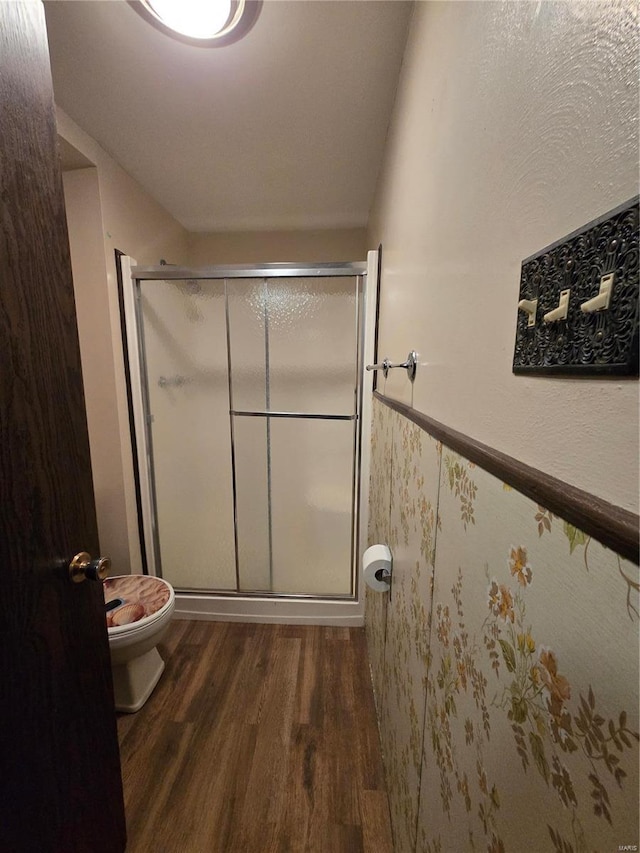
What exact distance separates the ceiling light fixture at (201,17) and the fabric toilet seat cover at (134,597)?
6.20 ft

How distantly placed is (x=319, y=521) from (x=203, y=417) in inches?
35.8

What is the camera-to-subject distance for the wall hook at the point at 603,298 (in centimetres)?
25

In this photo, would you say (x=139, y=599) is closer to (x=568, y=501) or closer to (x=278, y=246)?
(x=568, y=501)

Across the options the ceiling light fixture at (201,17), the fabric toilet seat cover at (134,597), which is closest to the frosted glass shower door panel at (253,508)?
the fabric toilet seat cover at (134,597)

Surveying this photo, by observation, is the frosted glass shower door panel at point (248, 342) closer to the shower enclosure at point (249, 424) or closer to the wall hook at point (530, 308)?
the shower enclosure at point (249, 424)

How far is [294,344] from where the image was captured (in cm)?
182

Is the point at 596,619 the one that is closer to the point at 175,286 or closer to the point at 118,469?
the point at 118,469

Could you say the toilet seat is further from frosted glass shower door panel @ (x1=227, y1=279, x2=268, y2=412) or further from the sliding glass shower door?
frosted glass shower door panel @ (x1=227, y1=279, x2=268, y2=412)

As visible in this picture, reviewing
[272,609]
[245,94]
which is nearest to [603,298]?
[245,94]

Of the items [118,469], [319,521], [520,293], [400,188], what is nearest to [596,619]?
[520,293]

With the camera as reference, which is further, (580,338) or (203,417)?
(203,417)

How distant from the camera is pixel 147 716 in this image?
1.31 m

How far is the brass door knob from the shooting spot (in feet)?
2.27

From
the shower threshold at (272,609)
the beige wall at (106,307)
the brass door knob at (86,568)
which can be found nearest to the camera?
the brass door knob at (86,568)
